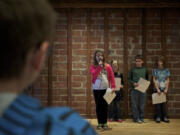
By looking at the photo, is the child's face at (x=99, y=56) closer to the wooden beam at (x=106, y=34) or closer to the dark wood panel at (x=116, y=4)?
the wooden beam at (x=106, y=34)

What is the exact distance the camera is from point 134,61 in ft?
20.7

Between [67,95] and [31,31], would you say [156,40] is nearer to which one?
[67,95]

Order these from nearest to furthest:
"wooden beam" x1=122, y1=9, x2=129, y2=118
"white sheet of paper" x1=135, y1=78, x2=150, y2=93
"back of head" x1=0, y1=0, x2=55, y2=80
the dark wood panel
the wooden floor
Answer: "back of head" x1=0, y1=0, x2=55, y2=80
the wooden floor
"white sheet of paper" x1=135, y1=78, x2=150, y2=93
the dark wood panel
"wooden beam" x1=122, y1=9, x2=129, y2=118

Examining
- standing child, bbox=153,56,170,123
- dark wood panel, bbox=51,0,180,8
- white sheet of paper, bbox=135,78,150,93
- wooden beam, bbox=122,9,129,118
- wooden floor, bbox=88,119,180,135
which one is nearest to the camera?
wooden floor, bbox=88,119,180,135

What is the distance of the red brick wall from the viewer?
6293 millimetres

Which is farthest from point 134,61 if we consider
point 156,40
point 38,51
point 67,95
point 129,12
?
point 38,51

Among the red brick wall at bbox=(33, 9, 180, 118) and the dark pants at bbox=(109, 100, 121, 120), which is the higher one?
the red brick wall at bbox=(33, 9, 180, 118)

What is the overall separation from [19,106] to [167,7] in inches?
248

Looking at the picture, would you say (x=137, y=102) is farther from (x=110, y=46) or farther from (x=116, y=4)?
(x=116, y=4)

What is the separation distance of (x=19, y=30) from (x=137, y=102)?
569 centimetres

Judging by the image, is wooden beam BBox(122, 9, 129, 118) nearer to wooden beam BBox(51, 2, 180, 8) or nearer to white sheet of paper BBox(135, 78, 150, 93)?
wooden beam BBox(51, 2, 180, 8)

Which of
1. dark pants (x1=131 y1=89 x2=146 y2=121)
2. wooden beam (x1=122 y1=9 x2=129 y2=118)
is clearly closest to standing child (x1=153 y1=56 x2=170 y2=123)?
dark pants (x1=131 y1=89 x2=146 y2=121)

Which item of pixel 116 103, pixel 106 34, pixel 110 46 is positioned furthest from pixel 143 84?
pixel 106 34

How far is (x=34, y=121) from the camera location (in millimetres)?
450
